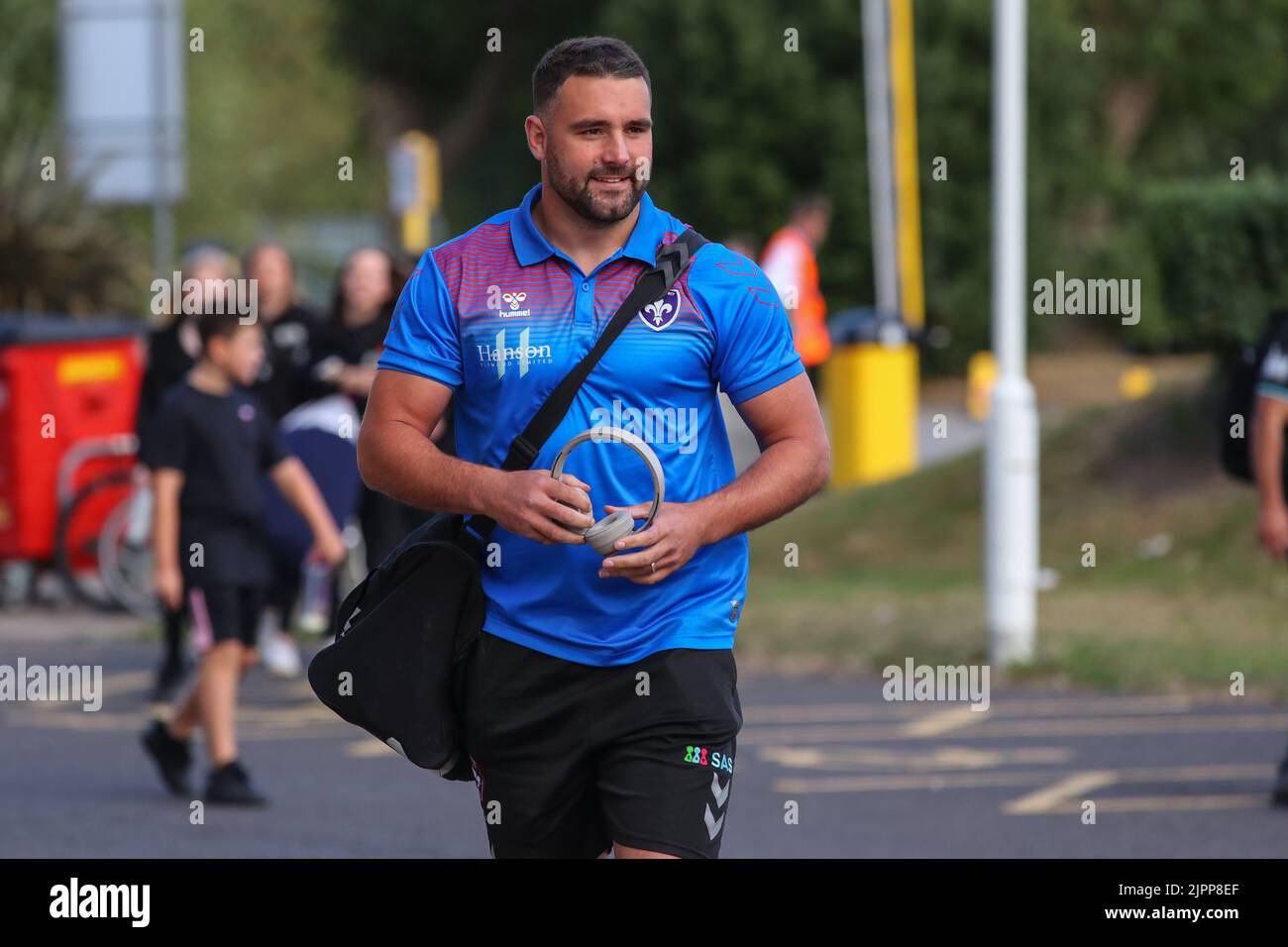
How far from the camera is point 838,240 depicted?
1240 inches

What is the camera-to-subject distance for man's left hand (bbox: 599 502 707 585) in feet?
13.5

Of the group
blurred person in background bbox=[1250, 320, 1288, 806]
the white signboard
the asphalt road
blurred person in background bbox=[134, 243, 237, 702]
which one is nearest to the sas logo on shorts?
the asphalt road

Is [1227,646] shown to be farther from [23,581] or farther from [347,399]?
[23,581]

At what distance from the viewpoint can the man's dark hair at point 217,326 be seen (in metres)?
8.43

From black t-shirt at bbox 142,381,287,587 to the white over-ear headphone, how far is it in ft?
14.3

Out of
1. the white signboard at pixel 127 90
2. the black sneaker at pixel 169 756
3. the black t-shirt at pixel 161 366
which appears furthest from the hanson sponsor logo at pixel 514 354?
the white signboard at pixel 127 90

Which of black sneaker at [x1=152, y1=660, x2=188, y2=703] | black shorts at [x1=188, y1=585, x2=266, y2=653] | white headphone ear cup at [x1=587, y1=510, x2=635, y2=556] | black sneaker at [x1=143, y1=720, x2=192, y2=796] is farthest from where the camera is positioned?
black sneaker at [x1=152, y1=660, x2=188, y2=703]

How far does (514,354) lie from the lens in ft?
14.2

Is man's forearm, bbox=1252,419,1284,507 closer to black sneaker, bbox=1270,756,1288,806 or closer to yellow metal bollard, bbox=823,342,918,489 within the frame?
black sneaker, bbox=1270,756,1288,806

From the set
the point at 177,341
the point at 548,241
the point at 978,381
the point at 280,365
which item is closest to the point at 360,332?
the point at 280,365

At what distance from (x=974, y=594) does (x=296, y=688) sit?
14.2 ft

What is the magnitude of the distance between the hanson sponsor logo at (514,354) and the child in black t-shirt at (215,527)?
4.16 meters

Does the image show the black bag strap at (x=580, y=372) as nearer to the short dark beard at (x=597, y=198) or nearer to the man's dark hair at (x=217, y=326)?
the short dark beard at (x=597, y=198)
